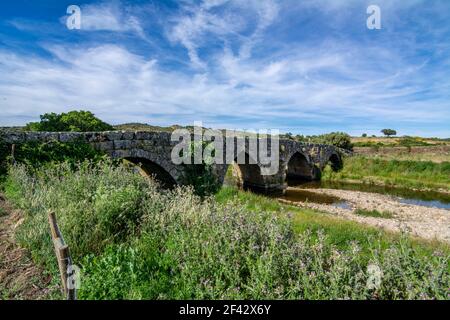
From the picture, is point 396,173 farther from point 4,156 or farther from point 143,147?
point 4,156

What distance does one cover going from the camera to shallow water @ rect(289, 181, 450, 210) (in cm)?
2152

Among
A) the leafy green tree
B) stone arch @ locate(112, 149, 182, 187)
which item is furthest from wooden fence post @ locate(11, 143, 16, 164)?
the leafy green tree

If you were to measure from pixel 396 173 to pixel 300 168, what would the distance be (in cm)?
993

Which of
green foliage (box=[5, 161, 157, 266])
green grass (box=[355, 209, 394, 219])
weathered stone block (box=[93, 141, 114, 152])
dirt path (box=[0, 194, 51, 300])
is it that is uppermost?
weathered stone block (box=[93, 141, 114, 152])

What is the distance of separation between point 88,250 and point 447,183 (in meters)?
31.7

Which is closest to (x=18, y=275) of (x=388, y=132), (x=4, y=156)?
(x=4, y=156)

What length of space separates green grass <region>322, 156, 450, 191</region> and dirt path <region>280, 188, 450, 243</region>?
6.65 metres

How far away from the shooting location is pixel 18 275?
355 cm

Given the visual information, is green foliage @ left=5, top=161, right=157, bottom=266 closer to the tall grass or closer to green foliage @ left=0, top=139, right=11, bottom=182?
the tall grass
